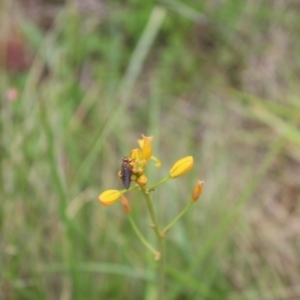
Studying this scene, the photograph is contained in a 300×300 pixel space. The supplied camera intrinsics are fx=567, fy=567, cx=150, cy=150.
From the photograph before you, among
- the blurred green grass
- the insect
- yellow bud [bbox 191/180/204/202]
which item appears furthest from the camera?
the blurred green grass

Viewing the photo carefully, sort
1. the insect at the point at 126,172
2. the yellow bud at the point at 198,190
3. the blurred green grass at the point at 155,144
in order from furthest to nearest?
the blurred green grass at the point at 155,144, the yellow bud at the point at 198,190, the insect at the point at 126,172

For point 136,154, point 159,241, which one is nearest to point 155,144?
point 159,241

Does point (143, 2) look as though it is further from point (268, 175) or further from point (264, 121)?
point (268, 175)

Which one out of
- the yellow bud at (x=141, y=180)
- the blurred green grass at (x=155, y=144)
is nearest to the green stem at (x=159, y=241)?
the yellow bud at (x=141, y=180)

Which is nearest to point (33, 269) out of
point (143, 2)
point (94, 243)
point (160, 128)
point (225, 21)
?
point (94, 243)

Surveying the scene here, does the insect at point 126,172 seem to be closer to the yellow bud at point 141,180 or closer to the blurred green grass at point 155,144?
the yellow bud at point 141,180

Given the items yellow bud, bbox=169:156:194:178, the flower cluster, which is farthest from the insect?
yellow bud, bbox=169:156:194:178

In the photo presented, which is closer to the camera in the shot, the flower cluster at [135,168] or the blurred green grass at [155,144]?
the flower cluster at [135,168]

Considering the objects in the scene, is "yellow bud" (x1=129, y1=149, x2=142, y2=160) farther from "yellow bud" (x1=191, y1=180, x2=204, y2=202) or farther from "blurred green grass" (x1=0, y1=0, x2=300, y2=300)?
"blurred green grass" (x1=0, y1=0, x2=300, y2=300)

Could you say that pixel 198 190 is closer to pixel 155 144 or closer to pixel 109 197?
pixel 109 197
